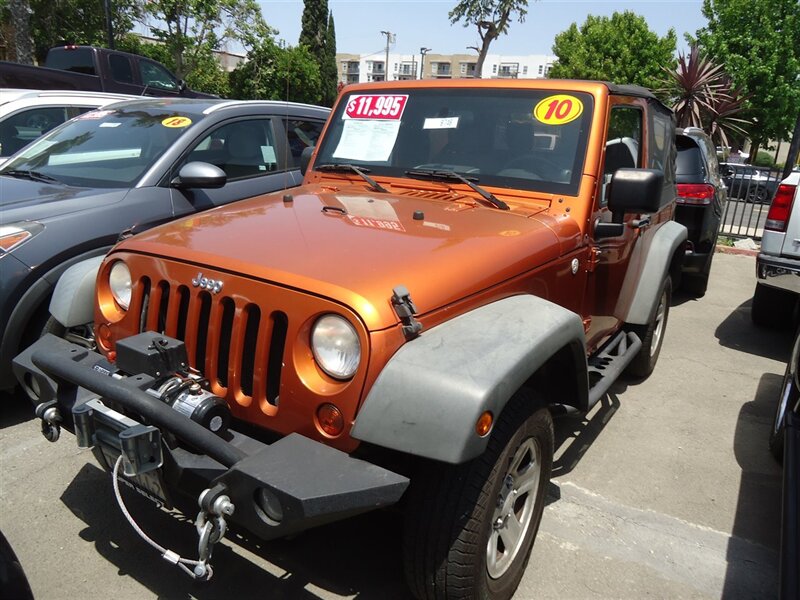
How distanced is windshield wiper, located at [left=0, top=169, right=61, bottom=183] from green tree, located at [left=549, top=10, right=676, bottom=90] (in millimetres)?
33538

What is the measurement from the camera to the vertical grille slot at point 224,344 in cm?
221

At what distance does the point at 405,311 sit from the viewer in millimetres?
1983

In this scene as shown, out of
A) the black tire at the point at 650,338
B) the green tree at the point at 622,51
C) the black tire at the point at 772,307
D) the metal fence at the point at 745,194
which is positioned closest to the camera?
the black tire at the point at 650,338

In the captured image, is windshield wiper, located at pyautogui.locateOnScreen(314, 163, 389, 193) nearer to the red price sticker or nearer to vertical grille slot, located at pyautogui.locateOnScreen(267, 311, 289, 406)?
the red price sticker

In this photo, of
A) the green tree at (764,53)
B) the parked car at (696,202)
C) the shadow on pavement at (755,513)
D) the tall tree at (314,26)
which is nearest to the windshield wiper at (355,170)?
the shadow on pavement at (755,513)

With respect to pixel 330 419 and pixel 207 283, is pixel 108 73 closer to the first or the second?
pixel 207 283

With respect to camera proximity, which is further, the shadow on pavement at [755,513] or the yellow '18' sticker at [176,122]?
the yellow '18' sticker at [176,122]

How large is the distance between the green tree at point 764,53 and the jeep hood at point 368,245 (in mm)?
31501

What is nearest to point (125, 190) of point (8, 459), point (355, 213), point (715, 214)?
point (8, 459)

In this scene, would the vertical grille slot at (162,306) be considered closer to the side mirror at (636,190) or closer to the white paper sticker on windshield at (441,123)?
the white paper sticker on windshield at (441,123)

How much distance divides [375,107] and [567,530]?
2568mm

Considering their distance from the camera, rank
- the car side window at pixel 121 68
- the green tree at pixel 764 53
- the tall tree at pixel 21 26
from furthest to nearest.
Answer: the green tree at pixel 764 53, the tall tree at pixel 21 26, the car side window at pixel 121 68

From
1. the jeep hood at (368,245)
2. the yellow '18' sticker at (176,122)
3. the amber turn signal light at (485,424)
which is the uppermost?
the yellow '18' sticker at (176,122)

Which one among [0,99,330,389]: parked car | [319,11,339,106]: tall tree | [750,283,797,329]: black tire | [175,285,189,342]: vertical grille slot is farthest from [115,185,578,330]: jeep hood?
[319,11,339,106]: tall tree
